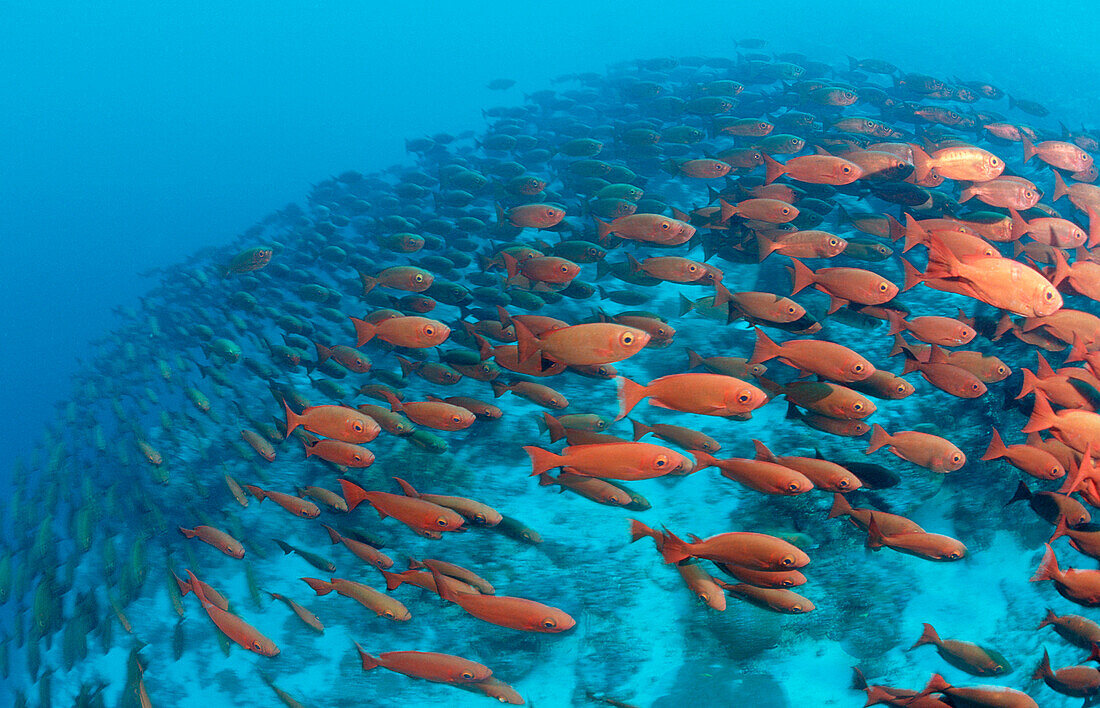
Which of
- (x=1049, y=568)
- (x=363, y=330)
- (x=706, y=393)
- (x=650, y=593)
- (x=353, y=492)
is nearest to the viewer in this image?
(x=1049, y=568)

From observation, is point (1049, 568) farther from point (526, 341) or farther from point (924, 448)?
point (526, 341)

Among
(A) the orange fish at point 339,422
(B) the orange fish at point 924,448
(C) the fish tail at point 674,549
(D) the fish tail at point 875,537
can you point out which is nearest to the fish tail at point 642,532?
(C) the fish tail at point 674,549

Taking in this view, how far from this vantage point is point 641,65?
16.0 meters

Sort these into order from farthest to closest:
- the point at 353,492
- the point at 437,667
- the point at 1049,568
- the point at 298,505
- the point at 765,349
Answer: the point at 298,505, the point at 353,492, the point at 765,349, the point at 437,667, the point at 1049,568

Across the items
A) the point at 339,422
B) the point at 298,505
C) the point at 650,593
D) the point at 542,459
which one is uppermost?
the point at 542,459

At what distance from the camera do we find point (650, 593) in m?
5.75

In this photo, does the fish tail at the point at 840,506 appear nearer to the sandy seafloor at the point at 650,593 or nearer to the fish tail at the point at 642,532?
the fish tail at the point at 642,532

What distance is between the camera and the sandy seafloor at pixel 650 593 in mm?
5191

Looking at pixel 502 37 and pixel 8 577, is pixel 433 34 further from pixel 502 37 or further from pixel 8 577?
pixel 8 577

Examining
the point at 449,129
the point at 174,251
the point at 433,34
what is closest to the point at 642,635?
the point at 174,251

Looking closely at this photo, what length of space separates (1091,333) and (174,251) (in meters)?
60.9

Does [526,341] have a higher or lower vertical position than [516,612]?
higher

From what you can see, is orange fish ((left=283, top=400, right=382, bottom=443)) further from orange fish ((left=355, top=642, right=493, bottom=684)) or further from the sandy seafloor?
the sandy seafloor

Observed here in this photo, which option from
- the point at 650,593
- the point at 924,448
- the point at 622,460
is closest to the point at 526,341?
the point at 622,460
